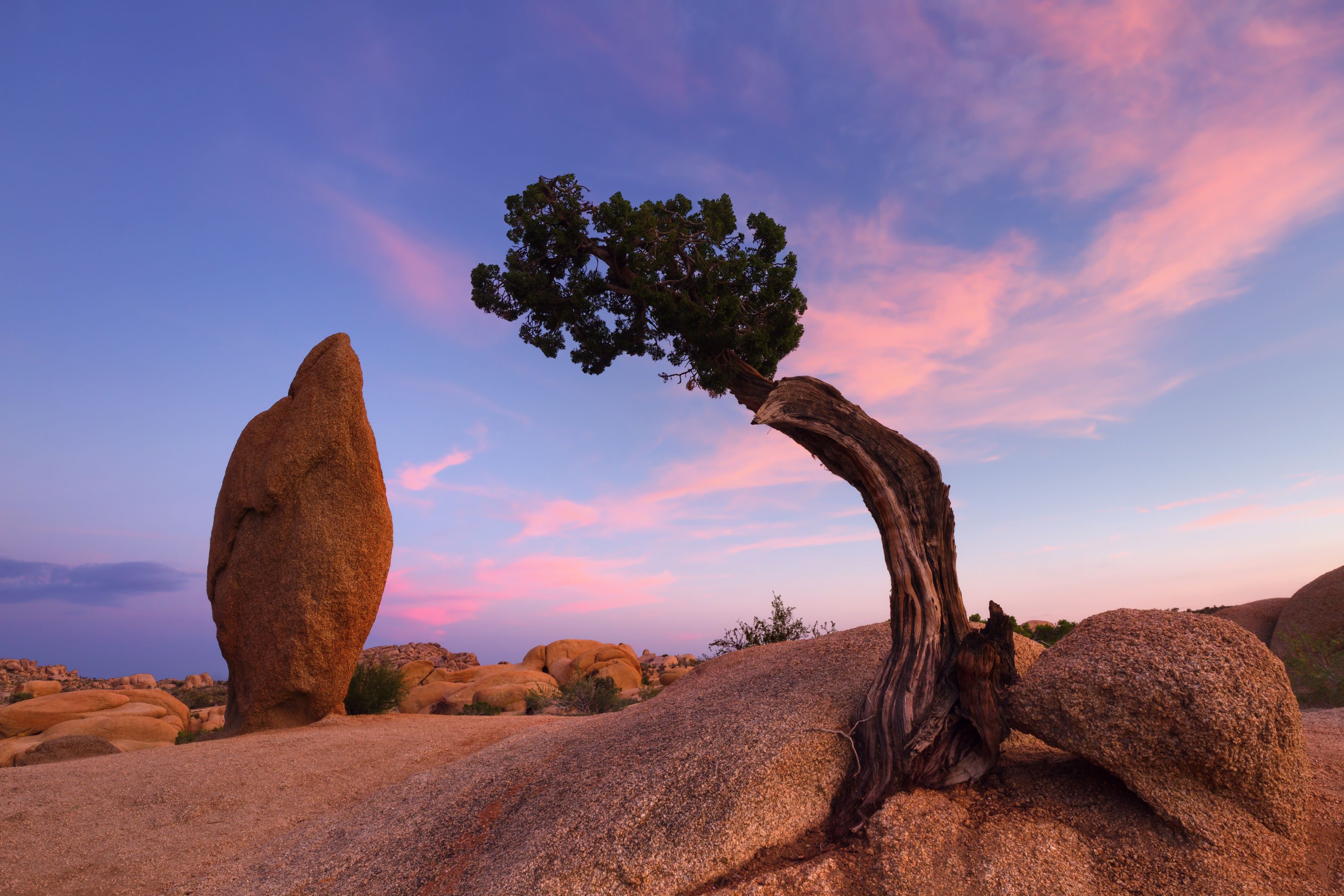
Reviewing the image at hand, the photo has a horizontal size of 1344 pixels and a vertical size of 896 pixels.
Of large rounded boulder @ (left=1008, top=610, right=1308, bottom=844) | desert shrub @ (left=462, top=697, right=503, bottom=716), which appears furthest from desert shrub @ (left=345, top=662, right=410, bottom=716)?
large rounded boulder @ (left=1008, top=610, right=1308, bottom=844)

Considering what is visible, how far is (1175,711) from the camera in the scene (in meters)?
5.30

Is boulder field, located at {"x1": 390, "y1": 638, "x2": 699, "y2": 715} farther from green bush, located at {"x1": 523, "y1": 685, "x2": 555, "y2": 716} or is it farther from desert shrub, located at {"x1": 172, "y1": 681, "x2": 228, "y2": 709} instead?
desert shrub, located at {"x1": 172, "y1": 681, "x2": 228, "y2": 709}

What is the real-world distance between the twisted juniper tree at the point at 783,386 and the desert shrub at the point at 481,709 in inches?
456

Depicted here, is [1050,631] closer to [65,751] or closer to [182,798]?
[182,798]

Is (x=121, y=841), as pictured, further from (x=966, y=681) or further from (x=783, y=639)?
(x=783, y=639)

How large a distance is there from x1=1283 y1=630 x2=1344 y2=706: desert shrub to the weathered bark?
10.8 meters

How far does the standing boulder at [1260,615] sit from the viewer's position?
1823 centimetres

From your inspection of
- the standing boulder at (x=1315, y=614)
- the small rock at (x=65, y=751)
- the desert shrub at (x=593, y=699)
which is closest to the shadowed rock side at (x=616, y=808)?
the small rock at (x=65, y=751)

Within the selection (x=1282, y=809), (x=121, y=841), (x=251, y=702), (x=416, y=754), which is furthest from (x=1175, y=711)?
(x=251, y=702)

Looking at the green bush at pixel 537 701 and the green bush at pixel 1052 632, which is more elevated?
the green bush at pixel 1052 632

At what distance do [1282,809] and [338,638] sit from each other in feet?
43.6

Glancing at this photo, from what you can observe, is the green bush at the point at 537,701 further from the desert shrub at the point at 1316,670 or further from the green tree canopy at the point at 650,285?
the desert shrub at the point at 1316,670

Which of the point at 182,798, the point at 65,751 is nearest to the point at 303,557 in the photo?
the point at 182,798

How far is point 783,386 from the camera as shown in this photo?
809 cm
